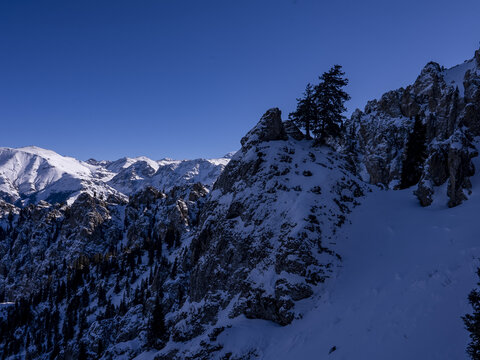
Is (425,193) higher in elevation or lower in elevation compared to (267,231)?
higher

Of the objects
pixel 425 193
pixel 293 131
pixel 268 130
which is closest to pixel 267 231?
pixel 268 130

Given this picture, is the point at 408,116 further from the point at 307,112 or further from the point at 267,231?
the point at 267,231

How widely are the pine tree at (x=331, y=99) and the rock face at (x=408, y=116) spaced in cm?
2438

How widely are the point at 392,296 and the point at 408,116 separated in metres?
86.8

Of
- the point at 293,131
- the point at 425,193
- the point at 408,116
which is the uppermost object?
the point at 408,116

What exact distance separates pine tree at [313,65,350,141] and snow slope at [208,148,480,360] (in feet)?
60.4

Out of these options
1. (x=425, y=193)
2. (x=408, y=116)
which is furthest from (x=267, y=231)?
(x=408, y=116)

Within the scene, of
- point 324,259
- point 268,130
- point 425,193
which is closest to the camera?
point 324,259

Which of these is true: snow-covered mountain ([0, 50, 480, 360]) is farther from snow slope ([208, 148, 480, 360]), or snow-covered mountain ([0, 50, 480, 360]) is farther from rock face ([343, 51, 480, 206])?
rock face ([343, 51, 480, 206])

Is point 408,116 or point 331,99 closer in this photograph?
point 331,99

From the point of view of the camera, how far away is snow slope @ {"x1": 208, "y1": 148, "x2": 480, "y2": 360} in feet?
48.6

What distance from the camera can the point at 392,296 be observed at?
61.1 feet

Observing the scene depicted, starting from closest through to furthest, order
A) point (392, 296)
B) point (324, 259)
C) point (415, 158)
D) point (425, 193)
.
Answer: point (392, 296)
point (324, 259)
point (425, 193)
point (415, 158)

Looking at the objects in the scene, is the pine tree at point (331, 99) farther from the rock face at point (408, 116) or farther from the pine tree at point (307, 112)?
the rock face at point (408, 116)
